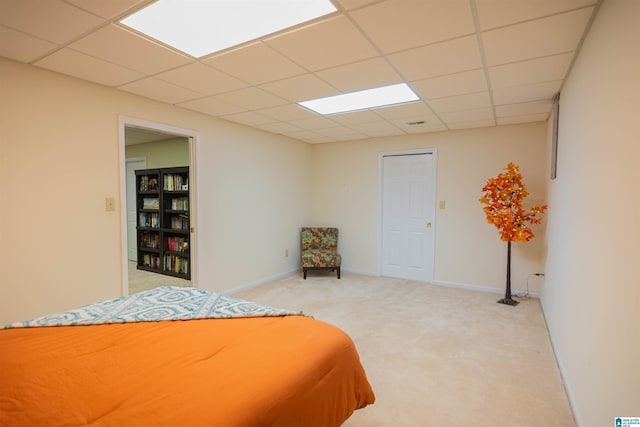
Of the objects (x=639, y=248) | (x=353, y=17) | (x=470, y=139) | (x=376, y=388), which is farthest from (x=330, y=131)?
(x=639, y=248)

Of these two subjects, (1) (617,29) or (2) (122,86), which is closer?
(1) (617,29)

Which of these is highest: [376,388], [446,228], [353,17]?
[353,17]

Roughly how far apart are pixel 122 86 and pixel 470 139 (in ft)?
14.3

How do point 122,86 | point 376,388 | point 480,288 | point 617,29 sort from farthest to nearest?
point 480,288 < point 122,86 < point 376,388 < point 617,29

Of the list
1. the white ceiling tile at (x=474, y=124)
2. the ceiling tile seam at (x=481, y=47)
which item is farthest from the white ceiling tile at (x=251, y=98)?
the white ceiling tile at (x=474, y=124)

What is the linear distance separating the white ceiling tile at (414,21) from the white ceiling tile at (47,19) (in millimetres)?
1542

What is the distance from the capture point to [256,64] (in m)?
2.42

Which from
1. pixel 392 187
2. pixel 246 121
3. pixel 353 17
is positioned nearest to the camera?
pixel 353 17

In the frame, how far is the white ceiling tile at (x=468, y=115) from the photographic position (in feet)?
12.1

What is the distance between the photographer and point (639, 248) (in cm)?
114

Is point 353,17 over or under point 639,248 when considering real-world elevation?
over

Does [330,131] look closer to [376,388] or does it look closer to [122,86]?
[122,86]

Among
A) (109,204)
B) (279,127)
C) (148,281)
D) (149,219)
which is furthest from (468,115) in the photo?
(149,219)

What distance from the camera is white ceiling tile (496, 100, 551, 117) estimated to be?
3.38m
